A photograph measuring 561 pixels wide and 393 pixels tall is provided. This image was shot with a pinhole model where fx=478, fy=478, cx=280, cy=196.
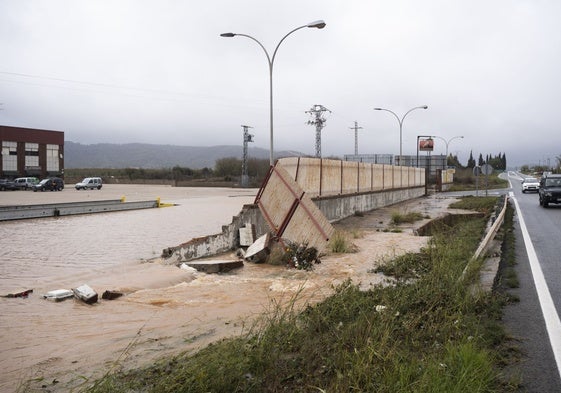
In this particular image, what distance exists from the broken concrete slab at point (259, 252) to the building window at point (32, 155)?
79596 millimetres

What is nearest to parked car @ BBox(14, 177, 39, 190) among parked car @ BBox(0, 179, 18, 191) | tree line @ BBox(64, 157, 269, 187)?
parked car @ BBox(0, 179, 18, 191)

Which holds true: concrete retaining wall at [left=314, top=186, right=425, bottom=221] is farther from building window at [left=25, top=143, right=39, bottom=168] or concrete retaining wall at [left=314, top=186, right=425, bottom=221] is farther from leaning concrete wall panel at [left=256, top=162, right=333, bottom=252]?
building window at [left=25, top=143, right=39, bottom=168]

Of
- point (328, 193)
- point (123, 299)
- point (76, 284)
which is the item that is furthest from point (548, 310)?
point (328, 193)

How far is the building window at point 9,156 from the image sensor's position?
75875 millimetres

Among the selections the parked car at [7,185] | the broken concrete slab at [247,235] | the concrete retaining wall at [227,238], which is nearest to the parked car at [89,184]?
the parked car at [7,185]

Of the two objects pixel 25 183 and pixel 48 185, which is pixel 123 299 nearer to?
pixel 48 185

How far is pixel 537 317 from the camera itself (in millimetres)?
6008

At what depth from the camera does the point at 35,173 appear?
79562 mm

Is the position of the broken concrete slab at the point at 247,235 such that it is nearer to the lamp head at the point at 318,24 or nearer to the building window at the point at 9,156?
the lamp head at the point at 318,24

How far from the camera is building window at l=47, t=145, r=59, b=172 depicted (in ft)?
272

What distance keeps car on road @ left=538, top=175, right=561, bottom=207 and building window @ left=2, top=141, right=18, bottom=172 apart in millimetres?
76169

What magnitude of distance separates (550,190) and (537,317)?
2335cm

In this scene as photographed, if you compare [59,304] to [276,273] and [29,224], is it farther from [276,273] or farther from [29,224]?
[29,224]

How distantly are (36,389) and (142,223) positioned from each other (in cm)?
1709
